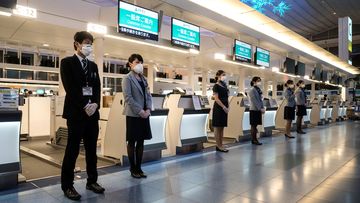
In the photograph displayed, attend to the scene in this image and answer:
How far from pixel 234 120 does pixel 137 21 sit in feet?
11.4

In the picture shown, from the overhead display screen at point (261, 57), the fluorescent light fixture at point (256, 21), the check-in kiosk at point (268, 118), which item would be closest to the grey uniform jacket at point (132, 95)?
the fluorescent light fixture at point (256, 21)

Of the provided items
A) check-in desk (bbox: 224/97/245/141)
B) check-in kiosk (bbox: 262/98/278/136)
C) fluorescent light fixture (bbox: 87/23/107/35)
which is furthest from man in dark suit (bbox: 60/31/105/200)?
check-in kiosk (bbox: 262/98/278/136)

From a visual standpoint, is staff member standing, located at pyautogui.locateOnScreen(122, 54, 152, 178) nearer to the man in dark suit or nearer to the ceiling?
the man in dark suit

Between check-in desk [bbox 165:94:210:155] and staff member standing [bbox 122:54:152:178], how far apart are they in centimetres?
149

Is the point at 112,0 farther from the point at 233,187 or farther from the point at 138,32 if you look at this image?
the point at 233,187

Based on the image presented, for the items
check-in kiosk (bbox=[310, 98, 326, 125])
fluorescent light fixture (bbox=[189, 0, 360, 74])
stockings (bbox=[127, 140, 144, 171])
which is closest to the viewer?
stockings (bbox=[127, 140, 144, 171])

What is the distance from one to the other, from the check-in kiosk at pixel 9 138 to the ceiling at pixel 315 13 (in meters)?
13.3

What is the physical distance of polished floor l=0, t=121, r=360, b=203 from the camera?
9.66 ft

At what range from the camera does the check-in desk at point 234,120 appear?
7082mm

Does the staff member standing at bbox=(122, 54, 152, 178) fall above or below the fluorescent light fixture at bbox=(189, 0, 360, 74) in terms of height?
below

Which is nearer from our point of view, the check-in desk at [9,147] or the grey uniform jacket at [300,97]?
the check-in desk at [9,147]

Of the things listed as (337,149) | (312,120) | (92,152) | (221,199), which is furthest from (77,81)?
(312,120)

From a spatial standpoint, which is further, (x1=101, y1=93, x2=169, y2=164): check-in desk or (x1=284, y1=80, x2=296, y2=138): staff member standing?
(x1=284, y1=80, x2=296, y2=138): staff member standing

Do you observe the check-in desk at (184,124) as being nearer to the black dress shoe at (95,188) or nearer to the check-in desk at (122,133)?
the check-in desk at (122,133)
